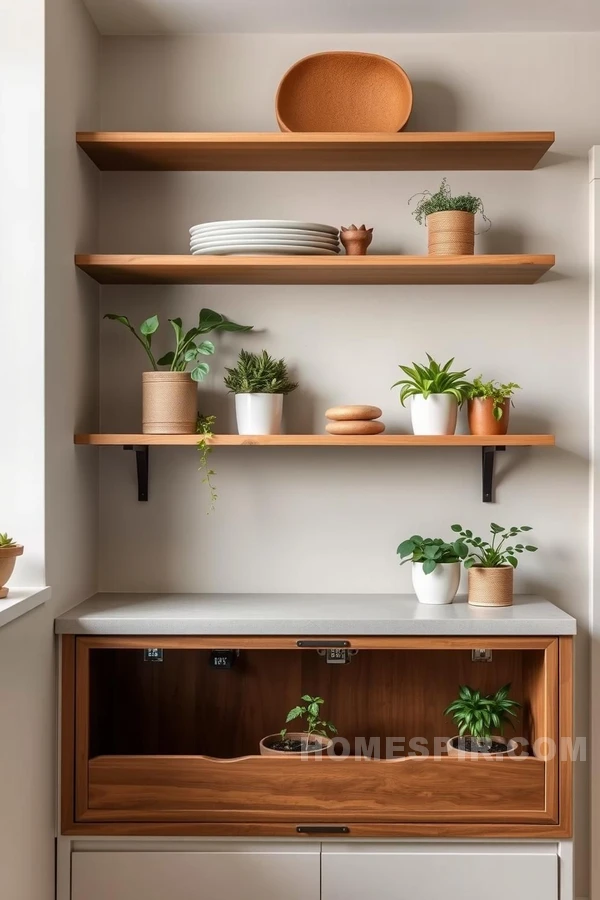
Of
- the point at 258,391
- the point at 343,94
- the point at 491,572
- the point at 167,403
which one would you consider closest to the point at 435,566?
the point at 491,572

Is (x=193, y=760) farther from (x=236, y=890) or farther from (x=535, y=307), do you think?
(x=535, y=307)

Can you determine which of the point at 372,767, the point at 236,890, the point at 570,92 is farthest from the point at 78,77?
the point at 236,890

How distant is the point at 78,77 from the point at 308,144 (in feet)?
2.06

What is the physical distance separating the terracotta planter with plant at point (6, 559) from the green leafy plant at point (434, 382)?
3.49 ft

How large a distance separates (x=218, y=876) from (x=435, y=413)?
1.25m

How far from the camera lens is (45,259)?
2.04m

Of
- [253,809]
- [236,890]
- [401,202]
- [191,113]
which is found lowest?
[236,890]

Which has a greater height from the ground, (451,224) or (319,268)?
(451,224)

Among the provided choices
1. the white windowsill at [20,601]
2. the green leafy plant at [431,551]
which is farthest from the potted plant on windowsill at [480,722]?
the white windowsill at [20,601]

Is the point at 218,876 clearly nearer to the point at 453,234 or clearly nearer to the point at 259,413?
the point at 259,413

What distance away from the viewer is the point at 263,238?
2258 millimetres

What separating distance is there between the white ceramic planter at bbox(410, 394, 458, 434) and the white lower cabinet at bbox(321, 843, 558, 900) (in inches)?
40.7

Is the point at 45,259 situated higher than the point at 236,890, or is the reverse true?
the point at 45,259

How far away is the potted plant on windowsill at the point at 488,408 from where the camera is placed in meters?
2.31
